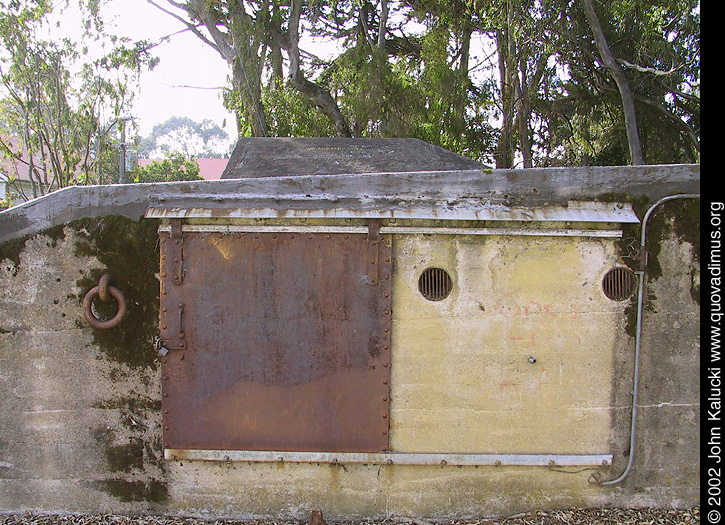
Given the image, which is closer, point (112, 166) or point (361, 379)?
point (361, 379)

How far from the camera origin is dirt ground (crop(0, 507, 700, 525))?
12.6ft

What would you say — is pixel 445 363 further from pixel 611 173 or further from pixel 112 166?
pixel 112 166

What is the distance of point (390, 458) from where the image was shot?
3.86 metres

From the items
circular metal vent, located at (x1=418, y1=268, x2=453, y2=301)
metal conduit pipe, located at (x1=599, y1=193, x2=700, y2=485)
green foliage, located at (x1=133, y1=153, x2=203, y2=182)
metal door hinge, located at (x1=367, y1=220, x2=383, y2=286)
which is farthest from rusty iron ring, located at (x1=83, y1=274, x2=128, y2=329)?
green foliage, located at (x1=133, y1=153, x2=203, y2=182)

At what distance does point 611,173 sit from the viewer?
12.6ft

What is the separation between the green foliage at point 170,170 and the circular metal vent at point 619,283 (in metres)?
21.9

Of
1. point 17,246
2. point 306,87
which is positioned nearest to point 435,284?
point 17,246

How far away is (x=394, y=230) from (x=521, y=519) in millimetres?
2298

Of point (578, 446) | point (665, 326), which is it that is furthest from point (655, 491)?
point (665, 326)

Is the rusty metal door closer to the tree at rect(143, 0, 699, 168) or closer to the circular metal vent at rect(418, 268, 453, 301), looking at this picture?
the circular metal vent at rect(418, 268, 453, 301)

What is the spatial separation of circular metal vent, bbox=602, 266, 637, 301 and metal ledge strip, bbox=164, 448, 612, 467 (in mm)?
1171

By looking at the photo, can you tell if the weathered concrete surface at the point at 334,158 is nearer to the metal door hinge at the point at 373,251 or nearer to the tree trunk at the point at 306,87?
the metal door hinge at the point at 373,251

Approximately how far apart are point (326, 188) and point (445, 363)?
1.54m

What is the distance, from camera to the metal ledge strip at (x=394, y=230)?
3773mm
